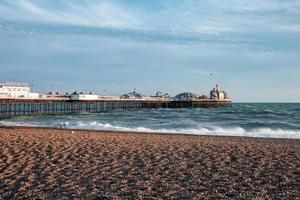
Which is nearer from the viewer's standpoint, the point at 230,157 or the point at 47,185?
the point at 47,185

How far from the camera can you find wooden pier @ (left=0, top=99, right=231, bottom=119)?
4803cm

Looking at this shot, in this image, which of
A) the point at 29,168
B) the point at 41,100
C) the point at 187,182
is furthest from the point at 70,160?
the point at 41,100

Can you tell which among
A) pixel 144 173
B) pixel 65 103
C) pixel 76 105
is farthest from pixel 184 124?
pixel 76 105

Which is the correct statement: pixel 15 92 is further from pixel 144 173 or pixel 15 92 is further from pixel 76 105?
pixel 144 173

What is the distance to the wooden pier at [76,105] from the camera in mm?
48031


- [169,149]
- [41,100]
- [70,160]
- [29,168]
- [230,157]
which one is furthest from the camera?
[41,100]

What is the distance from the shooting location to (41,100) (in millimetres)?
49781

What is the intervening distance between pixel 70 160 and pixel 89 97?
5057 centimetres

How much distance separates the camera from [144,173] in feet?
27.4

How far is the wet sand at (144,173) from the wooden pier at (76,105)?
118 feet

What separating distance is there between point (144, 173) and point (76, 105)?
54115mm

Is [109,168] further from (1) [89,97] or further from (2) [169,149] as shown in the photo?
(1) [89,97]

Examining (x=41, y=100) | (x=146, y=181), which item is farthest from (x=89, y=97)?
(x=146, y=181)

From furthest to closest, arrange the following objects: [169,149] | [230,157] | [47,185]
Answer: [169,149] → [230,157] → [47,185]
